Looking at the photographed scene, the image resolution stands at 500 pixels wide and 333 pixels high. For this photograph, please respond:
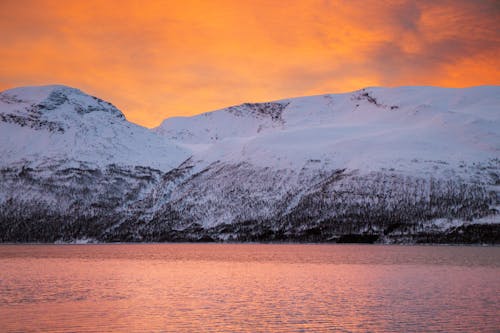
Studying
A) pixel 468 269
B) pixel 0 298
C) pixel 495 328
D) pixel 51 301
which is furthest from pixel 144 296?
pixel 468 269

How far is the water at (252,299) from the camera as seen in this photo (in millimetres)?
52969

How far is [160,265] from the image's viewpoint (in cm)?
12144

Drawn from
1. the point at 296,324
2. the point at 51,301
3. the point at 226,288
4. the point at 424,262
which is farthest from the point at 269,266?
the point at 296,324

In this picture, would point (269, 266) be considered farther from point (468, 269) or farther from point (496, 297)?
point (496, 297)

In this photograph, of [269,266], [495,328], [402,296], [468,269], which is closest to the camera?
[495,328]

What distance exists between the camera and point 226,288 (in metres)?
80.5

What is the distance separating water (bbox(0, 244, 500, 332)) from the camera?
53.0m

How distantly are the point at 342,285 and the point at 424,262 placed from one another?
45.9m

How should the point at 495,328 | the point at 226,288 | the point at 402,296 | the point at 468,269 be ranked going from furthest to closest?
the point at 468,269 < the point at 226,288 < the point at 402,296 < the point at 495,328

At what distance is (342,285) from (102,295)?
98.4 ft

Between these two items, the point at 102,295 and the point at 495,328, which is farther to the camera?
the point at 102,295

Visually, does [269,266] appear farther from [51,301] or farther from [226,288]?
[51,301]

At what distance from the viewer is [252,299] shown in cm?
6938

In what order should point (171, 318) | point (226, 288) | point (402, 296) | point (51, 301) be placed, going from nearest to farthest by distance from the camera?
point (171, 318), point (51, 301), point (402, 296), point (226, 288)
